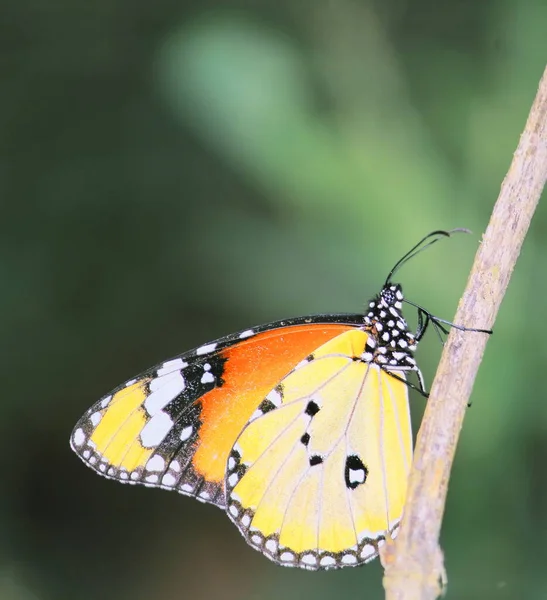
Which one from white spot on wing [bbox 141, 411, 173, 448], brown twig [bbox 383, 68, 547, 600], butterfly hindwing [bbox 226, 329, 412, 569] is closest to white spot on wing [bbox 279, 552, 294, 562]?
butterfly hindwing [bbox 226, 329, 412, 569]

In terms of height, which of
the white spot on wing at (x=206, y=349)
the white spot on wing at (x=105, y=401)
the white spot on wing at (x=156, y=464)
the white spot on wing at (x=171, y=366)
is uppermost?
the white spot on wing at (x=206, y=349)

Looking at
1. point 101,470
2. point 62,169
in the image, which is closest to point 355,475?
point 101,470

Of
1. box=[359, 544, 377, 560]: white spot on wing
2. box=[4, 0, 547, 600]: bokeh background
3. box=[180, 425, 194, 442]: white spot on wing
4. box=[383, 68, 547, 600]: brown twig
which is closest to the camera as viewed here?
box=[383, 68, 547, 600]: brown twig

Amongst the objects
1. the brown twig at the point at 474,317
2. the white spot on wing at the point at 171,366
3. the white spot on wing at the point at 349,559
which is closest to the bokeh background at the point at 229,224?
the white spot on wing at the point at 349,559

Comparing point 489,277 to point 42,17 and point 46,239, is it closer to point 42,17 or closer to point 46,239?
point 46,239

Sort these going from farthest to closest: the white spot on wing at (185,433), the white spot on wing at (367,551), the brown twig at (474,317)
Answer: the white spot on wing at (185,433) < the white spot on wing at (367,551) < the brown twig at (474,317)

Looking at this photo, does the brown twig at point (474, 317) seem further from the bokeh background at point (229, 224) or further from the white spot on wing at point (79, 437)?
the white spot on wing at point (79, 437)

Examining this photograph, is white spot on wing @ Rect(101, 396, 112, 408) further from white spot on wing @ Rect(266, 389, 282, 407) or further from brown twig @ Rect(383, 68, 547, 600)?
brown twig @ Rect(383, 68, 547, 600)

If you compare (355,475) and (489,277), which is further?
(355,475)
